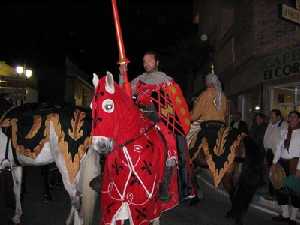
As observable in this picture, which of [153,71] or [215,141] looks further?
[215,141]

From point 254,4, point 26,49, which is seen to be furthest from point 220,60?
point 26,49

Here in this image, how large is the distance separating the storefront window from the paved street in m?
5.54

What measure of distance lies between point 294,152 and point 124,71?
4.87 meters

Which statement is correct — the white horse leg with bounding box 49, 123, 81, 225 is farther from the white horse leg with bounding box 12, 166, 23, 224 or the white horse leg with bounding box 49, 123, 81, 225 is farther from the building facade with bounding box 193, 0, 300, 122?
the building facade with bounding box 193, 0, 300, 122

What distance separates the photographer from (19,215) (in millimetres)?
8055

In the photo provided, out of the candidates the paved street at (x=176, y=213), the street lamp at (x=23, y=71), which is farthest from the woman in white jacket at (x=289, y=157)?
the street lamp at (x=23, y=71)

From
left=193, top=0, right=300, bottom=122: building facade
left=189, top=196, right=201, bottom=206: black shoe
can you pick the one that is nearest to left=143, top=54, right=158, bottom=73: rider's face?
left=189, top=196, right=201, bottom=206: black shoe

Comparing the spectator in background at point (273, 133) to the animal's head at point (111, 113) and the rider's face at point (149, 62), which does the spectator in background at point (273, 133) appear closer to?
the rider's face at point (149, 62)

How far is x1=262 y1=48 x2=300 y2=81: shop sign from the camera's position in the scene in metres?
14.6

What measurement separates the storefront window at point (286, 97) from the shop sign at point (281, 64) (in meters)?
0.50

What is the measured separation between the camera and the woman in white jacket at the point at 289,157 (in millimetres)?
8672

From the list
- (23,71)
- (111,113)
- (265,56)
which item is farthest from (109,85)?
(23,71)

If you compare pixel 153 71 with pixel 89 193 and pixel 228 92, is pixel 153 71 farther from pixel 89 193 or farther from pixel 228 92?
pixel 228 92

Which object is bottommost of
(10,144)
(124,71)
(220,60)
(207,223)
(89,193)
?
(207,223)
